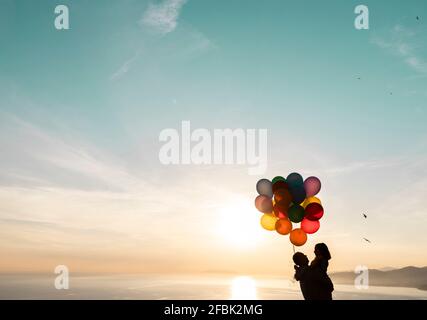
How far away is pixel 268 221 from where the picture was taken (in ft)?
25.7

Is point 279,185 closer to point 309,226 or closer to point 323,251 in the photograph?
point 309,226

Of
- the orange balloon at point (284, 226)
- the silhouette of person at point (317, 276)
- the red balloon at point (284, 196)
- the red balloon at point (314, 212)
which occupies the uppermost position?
the red balloon at point (284, 196)

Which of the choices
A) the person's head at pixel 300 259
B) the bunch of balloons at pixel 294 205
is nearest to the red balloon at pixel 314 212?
the bunch of balloons at pixel 294 205

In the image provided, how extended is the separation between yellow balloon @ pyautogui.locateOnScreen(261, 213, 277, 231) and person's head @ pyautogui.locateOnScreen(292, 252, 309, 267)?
5.87 ft

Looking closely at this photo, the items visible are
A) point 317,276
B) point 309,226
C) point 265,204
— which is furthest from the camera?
point 265,204

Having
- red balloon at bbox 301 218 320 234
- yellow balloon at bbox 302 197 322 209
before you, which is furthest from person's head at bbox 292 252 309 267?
yellow balloon at bbox 302 197 322 209

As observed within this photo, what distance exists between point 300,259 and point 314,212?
1610 mm

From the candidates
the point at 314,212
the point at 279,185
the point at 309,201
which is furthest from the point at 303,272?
the point at 309,201

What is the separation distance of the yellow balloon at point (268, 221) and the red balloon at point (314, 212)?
62cm

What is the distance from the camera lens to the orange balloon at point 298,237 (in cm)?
742

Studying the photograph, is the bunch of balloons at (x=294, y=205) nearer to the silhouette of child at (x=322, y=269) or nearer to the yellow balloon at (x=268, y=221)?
the yellow balloon at (x=268, y=221)

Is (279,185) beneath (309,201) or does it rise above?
above
